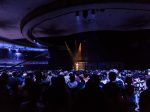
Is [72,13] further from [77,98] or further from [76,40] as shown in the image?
[76,40]

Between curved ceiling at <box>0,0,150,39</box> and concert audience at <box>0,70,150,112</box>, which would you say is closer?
concert audience at <box>0,70,150,112</box>

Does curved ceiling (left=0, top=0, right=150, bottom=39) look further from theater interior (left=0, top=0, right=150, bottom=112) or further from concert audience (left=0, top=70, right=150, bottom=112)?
concert audience (left=0, top=70, right=150, bottom=112)

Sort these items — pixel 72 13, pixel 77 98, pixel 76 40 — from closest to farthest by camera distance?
pixel 77 98 → pixel 72 13 → pixel 76 40

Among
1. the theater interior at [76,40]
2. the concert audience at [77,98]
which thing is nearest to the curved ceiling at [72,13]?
the theater interior at [76,40]

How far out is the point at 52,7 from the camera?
26.7 ft

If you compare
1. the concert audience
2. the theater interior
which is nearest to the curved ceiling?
the theater interior

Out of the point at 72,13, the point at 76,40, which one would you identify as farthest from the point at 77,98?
the point at 76,40

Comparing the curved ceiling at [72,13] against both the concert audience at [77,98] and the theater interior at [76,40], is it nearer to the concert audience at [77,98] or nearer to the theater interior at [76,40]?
the theater interior at [76,40]

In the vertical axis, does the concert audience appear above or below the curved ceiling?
below

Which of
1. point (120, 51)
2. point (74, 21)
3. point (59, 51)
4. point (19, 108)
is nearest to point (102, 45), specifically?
point (120, 51)

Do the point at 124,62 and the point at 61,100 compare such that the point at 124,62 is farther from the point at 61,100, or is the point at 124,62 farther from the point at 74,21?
the point at 61,100

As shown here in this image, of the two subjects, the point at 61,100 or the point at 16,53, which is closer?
the point at 61,100

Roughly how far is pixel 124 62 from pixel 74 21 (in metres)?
6.12

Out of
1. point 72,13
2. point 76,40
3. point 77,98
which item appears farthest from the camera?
point 76,40
